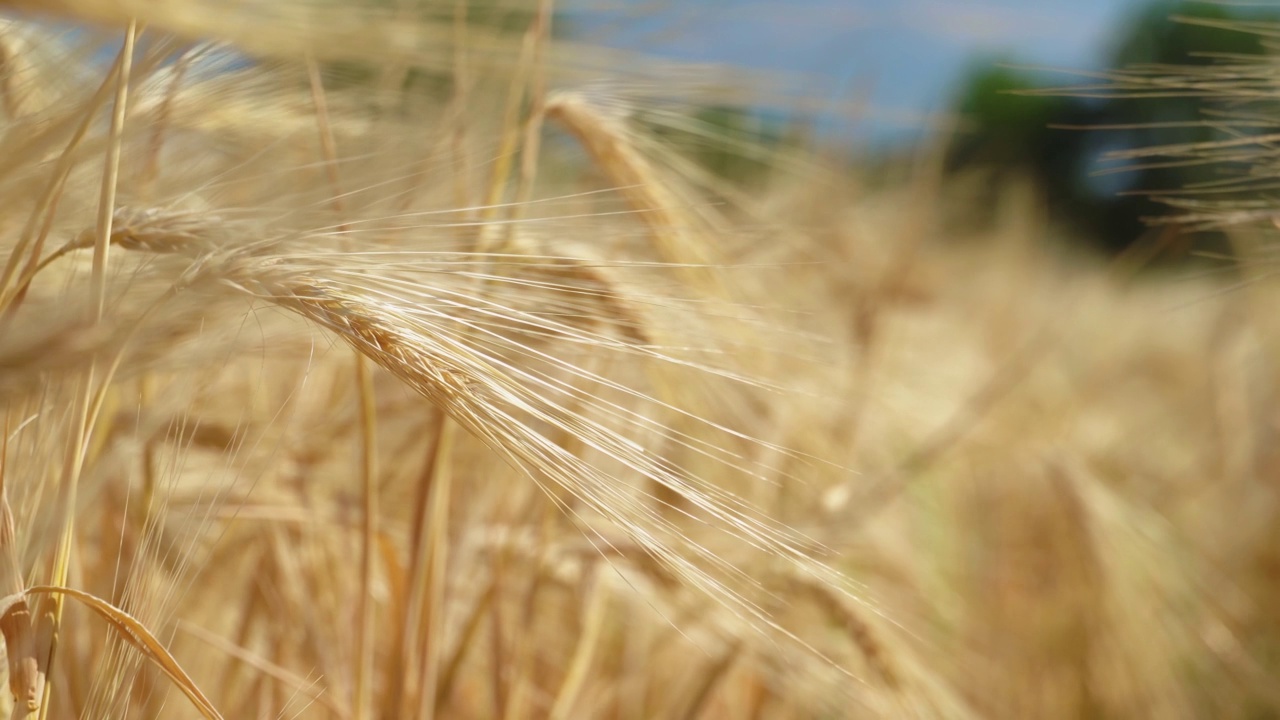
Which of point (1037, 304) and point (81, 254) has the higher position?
point (81, 254)

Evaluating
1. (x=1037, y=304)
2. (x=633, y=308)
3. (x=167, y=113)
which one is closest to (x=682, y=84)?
(x=633, y=308)

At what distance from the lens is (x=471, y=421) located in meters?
0.40

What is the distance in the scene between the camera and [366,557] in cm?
61

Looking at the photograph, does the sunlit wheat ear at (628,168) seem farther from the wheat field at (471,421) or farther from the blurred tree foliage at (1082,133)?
the blurred tree foliage at (1082,133)

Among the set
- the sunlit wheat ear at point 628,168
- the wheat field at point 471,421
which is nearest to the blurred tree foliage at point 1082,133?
the wheat field at point 471,421

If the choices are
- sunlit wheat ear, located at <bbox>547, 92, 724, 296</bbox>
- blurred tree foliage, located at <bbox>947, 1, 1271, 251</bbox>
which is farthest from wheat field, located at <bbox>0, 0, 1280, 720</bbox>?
blurred tree foliage, located at <bbox>947, 1, 1271, 251</bbox>

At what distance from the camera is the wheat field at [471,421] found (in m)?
0.39

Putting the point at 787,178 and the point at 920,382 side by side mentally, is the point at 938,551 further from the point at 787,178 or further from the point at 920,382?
the point at 787,178

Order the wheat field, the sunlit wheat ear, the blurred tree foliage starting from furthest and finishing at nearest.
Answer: the blurred tree foliage, the sunlit wheat ear, the wheat field

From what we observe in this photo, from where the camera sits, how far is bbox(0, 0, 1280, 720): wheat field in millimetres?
389

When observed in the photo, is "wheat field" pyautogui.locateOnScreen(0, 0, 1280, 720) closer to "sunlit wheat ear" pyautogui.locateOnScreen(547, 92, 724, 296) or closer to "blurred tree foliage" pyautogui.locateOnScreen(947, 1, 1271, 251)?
"sunlit wheat ear" pyautogui.locateOnScreen(547, 92, 724, 296)

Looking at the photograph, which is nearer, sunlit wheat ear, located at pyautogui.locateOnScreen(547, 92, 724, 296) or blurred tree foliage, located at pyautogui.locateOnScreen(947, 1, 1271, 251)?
sunlit wheat ear, located at pyautogui.locateOnScreen(547, 92, 724, 296)

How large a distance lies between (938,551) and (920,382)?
317 millimetres

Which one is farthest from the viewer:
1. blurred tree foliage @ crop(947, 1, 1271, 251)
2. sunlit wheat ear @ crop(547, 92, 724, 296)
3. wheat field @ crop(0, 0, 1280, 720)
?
blurred tree foliage @ crop(947, 1, 1271, 251)
